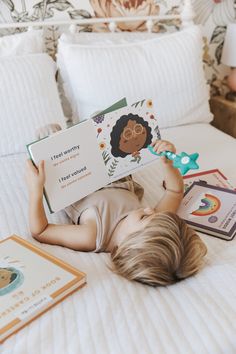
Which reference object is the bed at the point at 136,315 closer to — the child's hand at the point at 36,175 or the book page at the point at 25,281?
the book page at the point at 25,281

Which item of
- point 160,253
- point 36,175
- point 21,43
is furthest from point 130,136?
point 21,43

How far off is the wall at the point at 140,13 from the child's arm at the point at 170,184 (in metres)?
1.01

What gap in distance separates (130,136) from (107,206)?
0.23 m

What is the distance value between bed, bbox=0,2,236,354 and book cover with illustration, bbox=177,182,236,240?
5 cm

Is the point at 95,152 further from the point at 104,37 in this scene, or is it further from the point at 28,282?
A: the point at 104,37

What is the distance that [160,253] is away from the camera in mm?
994

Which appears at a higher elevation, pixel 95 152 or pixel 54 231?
pixel 95 152

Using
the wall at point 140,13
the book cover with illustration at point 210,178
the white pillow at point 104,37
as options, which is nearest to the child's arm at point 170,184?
the book cover with illustration at point 210,178

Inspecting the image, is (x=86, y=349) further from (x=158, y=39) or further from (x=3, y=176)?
(x=158, y=39)

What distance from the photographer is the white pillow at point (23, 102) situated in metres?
1.63

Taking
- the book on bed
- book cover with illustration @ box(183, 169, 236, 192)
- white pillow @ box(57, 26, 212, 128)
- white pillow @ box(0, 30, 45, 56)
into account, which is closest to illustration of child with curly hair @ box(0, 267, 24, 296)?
the book on bed

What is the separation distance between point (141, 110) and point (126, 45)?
2.27 feet

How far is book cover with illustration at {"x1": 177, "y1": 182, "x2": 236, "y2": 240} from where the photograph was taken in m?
1.25

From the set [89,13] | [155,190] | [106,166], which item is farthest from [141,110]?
[89,13]
